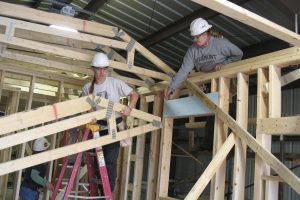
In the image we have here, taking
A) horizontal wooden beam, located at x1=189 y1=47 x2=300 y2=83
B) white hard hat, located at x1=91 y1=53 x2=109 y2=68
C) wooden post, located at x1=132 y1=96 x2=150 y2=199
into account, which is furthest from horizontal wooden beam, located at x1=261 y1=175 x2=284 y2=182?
wooden post, located at x1=132 y1=96 x2=150 y2=199

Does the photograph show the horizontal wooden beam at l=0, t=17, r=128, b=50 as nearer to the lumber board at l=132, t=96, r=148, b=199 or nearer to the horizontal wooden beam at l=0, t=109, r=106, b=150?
the horizontal wooden beam at l=0, t=109, r=106, b=150

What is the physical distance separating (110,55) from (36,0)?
2480mm

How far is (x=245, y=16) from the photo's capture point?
212 centimetres

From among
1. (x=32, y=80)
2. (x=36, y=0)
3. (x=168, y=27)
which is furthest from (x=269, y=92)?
(x=36, y=0)

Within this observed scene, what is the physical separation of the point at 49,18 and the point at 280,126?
2.86 meters

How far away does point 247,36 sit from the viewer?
5.62m

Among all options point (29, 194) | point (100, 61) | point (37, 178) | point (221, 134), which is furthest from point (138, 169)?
point (100, 61)

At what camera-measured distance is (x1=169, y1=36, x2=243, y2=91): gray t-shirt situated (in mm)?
3977

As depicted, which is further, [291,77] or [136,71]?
[136,71]

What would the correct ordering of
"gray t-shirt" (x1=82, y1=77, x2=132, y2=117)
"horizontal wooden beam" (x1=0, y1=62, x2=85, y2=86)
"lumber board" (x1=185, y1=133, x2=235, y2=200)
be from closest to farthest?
"lumber board" (x1=185, y1=133, x2=235, y2=200) < "gray t-shirt" (x1=82, y1=77, x2=132, y2=117) < "horizontal wooden beam" (x1=0, y1=62, x2=85, y2=86)

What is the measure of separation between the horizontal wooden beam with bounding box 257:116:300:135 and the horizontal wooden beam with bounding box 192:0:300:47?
2.75 feet

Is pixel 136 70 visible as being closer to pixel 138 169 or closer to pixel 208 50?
pixel 208 50

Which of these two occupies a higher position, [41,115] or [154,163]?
[41,115]

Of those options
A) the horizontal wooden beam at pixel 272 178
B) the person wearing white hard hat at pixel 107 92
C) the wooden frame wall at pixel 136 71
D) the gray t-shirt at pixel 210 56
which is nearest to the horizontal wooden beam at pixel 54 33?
the wooden frame wall at pixel 136 71
